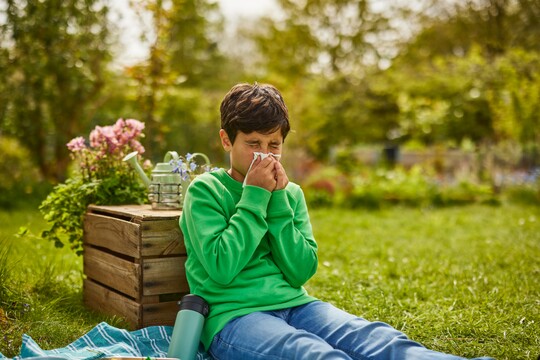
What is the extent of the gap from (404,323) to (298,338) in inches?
50.5

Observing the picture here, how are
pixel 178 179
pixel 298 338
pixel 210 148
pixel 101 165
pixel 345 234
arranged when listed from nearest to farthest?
1. pixel 298 338
2. pixel 178 179
3. pixel 101 165
4. pixel 345 234
5. pixel 210 148

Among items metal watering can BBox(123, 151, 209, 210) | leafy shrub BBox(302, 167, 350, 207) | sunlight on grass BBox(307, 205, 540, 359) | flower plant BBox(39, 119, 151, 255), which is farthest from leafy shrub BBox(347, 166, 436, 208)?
metal watering can BBox(123, 151, 209, 210)

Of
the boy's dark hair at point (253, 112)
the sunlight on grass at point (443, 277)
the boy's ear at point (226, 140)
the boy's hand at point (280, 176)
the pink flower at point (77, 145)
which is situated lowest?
the sunlight on grass at point (443, 277)

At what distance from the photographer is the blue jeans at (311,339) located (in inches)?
78.7

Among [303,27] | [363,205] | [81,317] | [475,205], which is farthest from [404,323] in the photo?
[303,27]

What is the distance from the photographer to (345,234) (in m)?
6.05

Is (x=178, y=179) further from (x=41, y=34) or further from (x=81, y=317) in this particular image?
(x=41, y=34)

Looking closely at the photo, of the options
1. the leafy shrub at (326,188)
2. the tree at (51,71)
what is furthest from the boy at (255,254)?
the tree at (51,71)

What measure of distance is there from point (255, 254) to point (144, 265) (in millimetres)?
641

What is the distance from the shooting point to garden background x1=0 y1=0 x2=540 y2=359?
3383mm

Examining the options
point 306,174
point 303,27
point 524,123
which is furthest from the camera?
point 303,27

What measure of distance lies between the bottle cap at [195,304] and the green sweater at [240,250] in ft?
0.13

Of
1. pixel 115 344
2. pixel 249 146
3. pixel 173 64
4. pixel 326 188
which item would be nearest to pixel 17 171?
pixel 326 188

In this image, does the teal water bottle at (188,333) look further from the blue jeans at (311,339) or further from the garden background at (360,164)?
the garden background at (360,164)
